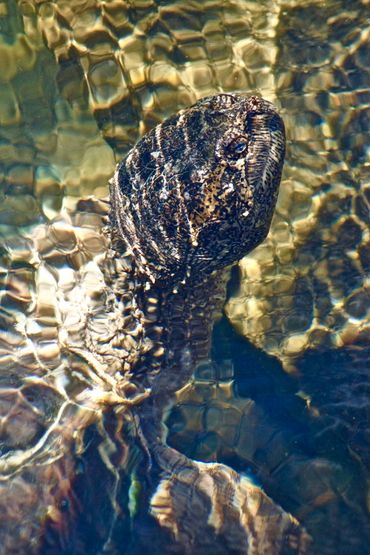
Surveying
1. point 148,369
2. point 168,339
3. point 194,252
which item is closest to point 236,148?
point 194,252

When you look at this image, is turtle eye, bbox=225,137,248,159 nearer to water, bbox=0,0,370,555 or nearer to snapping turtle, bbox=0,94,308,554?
snapping turtle, bbox=0,94,308,554

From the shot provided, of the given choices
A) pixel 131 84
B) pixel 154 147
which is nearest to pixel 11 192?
pixel 131 84

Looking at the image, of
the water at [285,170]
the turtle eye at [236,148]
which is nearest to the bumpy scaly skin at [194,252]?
the turtle eye at [236,148]

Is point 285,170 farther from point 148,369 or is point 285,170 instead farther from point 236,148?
point 148,369

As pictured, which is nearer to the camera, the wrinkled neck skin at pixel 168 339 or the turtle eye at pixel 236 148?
the turtle eye at pixel 236 148

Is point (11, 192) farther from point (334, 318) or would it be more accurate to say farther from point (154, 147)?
point (334, 318)

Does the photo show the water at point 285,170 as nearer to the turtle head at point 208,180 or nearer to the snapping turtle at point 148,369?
the snapping turtle at point 148,369

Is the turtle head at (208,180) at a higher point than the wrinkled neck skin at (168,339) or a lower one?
higher

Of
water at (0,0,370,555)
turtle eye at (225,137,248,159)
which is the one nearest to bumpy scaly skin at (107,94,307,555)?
turtle eye at (225,137,248,159)
